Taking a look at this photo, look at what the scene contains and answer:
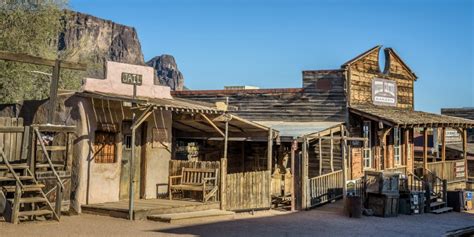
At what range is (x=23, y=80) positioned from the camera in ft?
82.9

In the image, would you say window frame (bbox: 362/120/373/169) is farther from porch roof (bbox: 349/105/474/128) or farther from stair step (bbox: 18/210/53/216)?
stair step (bbox: 18/210/53/216)

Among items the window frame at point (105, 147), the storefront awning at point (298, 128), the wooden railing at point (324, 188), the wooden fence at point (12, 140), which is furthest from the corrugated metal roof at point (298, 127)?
the wooden fence at point (12, 140)

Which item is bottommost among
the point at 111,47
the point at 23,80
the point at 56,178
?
the point at 56,178

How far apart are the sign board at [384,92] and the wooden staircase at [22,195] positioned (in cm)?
1563

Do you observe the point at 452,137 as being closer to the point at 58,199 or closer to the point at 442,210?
the point at 442,210

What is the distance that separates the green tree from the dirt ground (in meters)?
13.7

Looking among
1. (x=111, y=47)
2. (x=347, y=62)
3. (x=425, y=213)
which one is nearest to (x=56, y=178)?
(x=425, y=213)

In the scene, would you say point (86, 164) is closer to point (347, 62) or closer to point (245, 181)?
point (245, 181)

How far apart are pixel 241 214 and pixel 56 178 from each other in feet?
17.2

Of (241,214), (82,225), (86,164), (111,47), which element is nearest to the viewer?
(82,225)

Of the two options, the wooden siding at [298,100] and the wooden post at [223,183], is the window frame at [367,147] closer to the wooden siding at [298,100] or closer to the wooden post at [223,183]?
the wooden siding at [298,100]

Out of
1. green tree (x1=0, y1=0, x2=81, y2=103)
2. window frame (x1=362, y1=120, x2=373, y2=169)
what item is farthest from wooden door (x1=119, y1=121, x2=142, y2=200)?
window frame (x1=362, y1=120, x2=373, y2=169)

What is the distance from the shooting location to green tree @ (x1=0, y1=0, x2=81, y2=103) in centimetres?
2383

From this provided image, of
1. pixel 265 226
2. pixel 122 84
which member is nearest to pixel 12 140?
pixel 122 84
